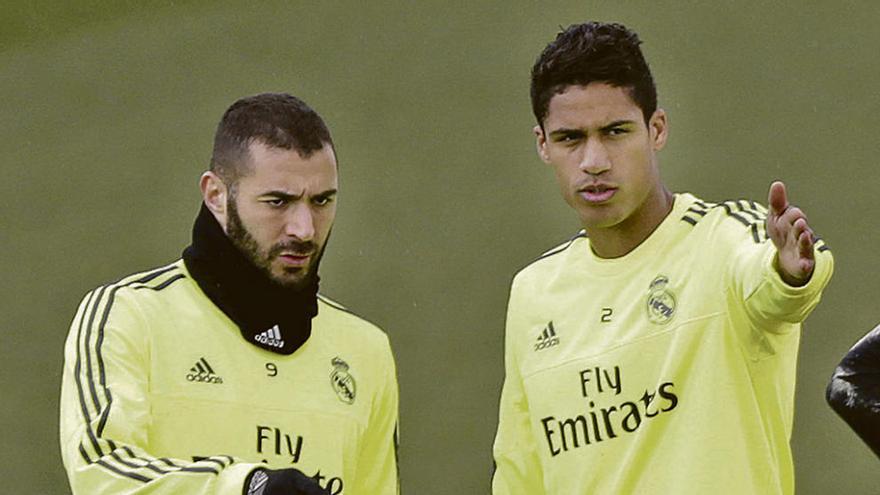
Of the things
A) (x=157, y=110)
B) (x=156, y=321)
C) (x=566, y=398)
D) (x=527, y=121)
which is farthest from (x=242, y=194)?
(x=157, y=110)

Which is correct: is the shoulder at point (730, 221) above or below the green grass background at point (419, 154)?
below

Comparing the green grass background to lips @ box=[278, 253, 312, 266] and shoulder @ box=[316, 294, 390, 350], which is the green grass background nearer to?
shoulder @ box=[316, 294, 390, 350]

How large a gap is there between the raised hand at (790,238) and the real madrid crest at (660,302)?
1.53 ft

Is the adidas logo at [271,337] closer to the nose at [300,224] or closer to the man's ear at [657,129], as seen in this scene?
the nose at [300,224]

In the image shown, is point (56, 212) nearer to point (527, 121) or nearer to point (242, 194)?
point (527, 121)

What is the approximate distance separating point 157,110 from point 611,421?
3.16 meters

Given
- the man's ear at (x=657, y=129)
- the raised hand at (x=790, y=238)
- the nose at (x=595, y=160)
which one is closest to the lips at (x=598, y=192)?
the nose at (x=595, y=160)

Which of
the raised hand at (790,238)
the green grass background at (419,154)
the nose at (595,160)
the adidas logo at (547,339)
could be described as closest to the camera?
the raised hand at (790,238)

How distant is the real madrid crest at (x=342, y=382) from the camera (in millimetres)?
3811

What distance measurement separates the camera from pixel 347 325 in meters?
3.96

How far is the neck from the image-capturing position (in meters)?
3.68

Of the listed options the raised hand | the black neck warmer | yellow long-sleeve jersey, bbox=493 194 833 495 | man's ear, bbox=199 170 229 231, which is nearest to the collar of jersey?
yellow long-sleeve jersey, bbox=493 194 833 495

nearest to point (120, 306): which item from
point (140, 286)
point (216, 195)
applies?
point (140, 286)

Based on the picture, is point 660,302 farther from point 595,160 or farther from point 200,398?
point 200,398
